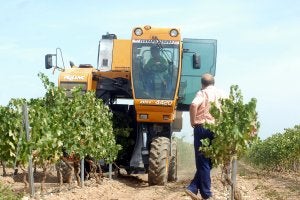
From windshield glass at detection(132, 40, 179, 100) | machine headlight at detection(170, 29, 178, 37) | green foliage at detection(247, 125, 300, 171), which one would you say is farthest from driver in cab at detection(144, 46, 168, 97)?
green foliage at detection(247, 125, 300, 171)

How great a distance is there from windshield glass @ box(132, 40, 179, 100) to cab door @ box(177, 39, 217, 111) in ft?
1.97

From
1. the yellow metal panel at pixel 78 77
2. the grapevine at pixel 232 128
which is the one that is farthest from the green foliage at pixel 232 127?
the yellow metal panel at pixel 78 77

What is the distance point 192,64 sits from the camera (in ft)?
40.1

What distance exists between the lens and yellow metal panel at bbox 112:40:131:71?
13.4 metres

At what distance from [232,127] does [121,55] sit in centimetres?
677

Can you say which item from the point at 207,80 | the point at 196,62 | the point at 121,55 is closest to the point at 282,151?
the point at 121,55

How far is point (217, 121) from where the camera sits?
7230 mm

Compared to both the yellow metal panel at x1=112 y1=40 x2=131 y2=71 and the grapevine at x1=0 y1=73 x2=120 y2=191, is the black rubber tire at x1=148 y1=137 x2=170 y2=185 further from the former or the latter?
the yellow metal panel at x1=112 y1=40 x2=131 y2=71

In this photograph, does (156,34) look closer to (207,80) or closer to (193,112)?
(207,80)

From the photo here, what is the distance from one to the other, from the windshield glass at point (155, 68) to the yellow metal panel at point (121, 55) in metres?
1.60

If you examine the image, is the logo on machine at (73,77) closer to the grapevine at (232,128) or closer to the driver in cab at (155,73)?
the driver in cab at (155,73)

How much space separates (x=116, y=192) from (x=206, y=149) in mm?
4082

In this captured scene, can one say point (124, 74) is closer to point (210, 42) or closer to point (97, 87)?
point (97, 87)

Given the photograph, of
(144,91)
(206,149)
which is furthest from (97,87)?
(206,149)
